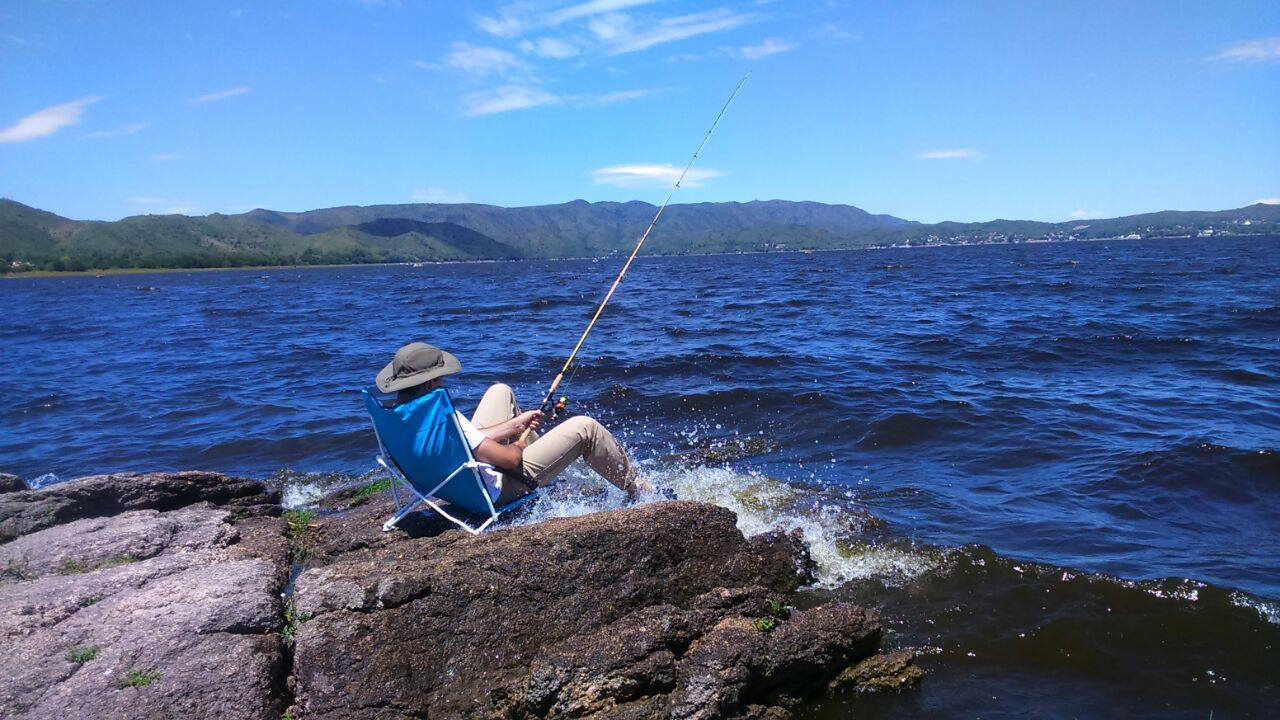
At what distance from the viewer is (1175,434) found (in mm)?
9773

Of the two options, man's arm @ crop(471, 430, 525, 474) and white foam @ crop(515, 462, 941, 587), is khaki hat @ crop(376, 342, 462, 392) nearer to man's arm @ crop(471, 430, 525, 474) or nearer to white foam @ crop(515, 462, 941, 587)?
man's arm @ crop(471, 430, 525, 474)

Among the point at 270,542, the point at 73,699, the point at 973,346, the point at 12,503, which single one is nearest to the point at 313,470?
the point at 12,503

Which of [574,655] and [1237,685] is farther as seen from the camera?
[1237,685]

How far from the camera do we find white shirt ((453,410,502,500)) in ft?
19.2

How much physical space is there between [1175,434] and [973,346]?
7.91 m

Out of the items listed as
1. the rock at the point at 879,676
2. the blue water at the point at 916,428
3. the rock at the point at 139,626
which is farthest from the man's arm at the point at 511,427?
the rock at the point at 879,676

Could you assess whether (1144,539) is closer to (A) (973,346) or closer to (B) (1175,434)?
(B) (1175,434)

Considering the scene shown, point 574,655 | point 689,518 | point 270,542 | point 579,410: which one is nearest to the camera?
point 574,655

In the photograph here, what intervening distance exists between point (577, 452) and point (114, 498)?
4.70 m

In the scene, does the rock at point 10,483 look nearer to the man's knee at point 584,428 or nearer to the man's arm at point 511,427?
the man's arm at point 511,427

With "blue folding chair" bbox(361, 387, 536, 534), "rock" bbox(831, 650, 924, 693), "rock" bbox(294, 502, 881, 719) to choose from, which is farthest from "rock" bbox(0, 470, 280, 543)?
"rock" bbox(831, 650, 924, 693)

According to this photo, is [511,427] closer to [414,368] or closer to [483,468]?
[483,468]

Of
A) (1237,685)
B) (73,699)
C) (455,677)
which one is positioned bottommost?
(1237,685)

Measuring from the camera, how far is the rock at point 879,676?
470 centimetres
